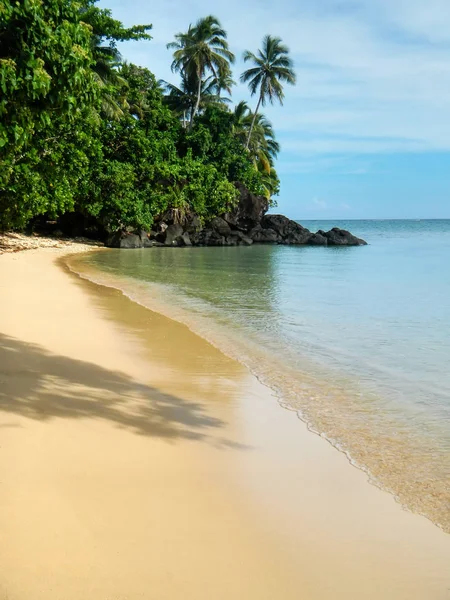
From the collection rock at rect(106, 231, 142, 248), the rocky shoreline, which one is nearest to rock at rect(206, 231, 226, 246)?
the rocky shoreline

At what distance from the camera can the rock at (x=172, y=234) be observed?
40.7 meters

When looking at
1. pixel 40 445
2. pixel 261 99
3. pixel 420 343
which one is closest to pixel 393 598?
pixel 40 445

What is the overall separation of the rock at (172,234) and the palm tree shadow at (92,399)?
1326 inches

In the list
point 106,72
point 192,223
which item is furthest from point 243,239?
point 106,72

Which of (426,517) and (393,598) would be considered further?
(426,517)

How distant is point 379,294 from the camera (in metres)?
17.6

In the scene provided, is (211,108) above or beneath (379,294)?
above

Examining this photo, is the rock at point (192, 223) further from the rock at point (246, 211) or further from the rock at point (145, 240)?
the rock at point (246, 211)

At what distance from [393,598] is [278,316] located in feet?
32.0

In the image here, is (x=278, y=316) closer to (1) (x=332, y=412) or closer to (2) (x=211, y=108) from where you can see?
(1) (x=332, y=412)

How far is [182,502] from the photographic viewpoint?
12.4 feet

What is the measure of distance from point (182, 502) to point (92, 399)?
7.52 feet

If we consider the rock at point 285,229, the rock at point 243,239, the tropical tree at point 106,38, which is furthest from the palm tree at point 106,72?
the rock at point 285,229

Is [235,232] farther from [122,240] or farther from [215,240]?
[122,240]
